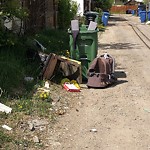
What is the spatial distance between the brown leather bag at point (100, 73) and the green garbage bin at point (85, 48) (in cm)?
45

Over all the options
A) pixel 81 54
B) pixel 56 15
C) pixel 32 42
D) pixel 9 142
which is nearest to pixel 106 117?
pixel 9 142

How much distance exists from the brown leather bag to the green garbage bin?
449 millimetres

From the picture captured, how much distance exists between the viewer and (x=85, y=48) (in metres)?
9.48

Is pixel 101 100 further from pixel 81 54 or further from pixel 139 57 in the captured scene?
pixel 139 57

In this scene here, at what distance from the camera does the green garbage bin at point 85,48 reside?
9328mm

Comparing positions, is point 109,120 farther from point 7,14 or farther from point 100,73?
point 7,14

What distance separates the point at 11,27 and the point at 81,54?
2.46m

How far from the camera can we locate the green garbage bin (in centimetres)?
933

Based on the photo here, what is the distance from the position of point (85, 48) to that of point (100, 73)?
3.09 feet

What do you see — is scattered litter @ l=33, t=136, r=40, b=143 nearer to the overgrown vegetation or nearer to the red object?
the red object

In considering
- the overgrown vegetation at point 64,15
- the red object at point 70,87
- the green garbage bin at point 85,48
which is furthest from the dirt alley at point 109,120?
the overgrown vegetation at point 64,15

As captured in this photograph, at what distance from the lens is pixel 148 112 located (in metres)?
7.02

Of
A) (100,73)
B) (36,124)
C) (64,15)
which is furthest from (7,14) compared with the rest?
(64,15)

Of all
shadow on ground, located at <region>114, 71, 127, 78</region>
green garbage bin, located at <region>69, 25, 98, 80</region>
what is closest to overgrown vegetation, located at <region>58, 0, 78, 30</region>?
shadow on ground, located at <region>114, 71, 127, 78</region>
